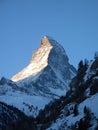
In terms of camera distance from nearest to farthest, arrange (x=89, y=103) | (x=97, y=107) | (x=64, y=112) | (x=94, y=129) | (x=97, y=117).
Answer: (x=94, y=129) < (x=97, y=117) < (x=97, y=107) < (x=89, y=103) < (x=64, y=112)

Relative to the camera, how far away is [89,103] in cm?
16300

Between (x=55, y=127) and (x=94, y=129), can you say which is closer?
(x=94, y=129)

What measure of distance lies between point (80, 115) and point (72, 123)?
4.51m

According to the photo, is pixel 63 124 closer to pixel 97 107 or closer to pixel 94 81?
pixel 97 107

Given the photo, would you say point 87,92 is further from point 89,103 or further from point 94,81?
point 89,103

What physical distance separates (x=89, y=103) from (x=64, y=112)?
Result: 2891 cm

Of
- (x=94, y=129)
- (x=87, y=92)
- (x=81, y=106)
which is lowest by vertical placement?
(x=94, y=129)

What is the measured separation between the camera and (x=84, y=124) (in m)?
138

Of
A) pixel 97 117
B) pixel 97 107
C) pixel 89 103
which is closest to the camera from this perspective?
pixel 97 117

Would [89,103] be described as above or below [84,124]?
above

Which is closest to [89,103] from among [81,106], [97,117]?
[81,106]

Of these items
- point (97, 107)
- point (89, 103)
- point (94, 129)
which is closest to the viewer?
point (94, 129)

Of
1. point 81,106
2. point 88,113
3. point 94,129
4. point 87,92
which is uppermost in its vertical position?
point 87,92

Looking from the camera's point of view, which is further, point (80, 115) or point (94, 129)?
point (80, 115)
